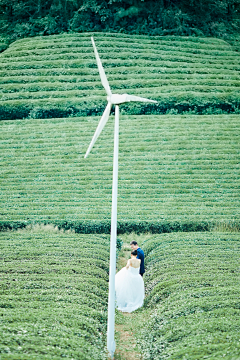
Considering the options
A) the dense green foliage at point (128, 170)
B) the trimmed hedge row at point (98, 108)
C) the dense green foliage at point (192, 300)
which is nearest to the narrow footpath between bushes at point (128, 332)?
the dense green foliage at point (192, 300)

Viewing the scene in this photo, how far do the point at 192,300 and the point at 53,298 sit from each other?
12.4ft

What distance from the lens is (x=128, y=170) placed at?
2331 cm

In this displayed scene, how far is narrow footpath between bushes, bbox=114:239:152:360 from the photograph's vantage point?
8609 millimetres

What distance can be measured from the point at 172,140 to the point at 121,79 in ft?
36.3

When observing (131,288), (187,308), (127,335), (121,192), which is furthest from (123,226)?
(187,308)

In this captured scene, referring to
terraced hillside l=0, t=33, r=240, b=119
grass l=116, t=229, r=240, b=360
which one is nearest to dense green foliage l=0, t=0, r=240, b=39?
terraced hillside l=0, t=33, r=240, b=119

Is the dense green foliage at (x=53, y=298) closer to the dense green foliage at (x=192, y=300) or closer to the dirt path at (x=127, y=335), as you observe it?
the dirt path at (x=127, y=335)

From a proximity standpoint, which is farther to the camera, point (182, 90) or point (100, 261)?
point (182, 90)

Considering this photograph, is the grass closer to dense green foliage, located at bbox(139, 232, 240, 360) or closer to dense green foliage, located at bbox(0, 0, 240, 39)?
dense green foliage, located at bbox(139, 232, 240, 360)

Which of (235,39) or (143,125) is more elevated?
(235,39)

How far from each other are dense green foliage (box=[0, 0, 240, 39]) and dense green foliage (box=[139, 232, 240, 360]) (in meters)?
35.7

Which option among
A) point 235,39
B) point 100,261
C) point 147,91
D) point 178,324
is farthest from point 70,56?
point 178,324

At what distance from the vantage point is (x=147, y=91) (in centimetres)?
3189

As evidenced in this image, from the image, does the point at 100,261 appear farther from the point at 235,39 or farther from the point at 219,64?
the point at 235,39
